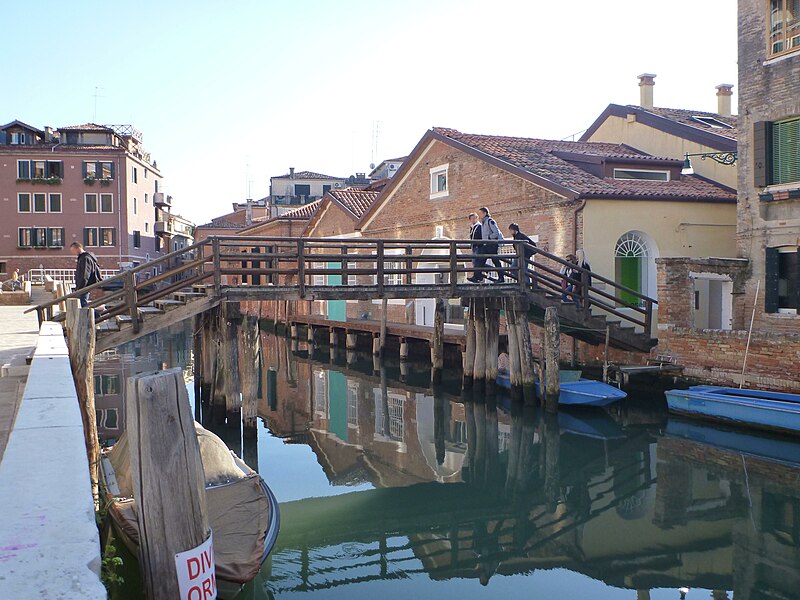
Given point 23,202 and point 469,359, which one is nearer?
point 469,359

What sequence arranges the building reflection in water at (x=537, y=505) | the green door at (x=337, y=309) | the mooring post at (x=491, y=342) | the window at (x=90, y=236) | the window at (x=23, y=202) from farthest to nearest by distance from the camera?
the window at (x=90, y=236) → the window at (x=23, y=202) → the green door at (x=337, y=309) → the mooring post at (x=491, y=342) → the building reflection in water at (x=537, y=505)

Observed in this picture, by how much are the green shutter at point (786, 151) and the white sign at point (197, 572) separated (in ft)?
46.7

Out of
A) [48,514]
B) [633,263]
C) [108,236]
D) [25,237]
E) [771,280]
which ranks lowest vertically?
[48,514]

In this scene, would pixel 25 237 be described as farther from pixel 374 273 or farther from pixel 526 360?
pixel 526 360

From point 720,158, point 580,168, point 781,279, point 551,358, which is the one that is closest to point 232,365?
point 551,358

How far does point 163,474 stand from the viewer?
423 centimetres

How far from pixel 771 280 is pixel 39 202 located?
140 feet

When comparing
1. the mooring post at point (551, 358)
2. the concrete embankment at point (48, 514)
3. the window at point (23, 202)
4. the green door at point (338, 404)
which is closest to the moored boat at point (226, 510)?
the concrete embankment at point (48, 514)

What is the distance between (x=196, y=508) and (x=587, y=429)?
10.5 m

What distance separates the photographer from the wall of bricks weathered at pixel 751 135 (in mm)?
14852

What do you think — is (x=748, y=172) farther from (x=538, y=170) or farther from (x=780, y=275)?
(x=538, y=170)

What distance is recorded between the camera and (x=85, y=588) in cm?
213

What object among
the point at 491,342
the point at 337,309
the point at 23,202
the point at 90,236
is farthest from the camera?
the point at 90,236

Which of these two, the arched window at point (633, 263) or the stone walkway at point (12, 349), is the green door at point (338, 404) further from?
the arched window at point (633, 263)
